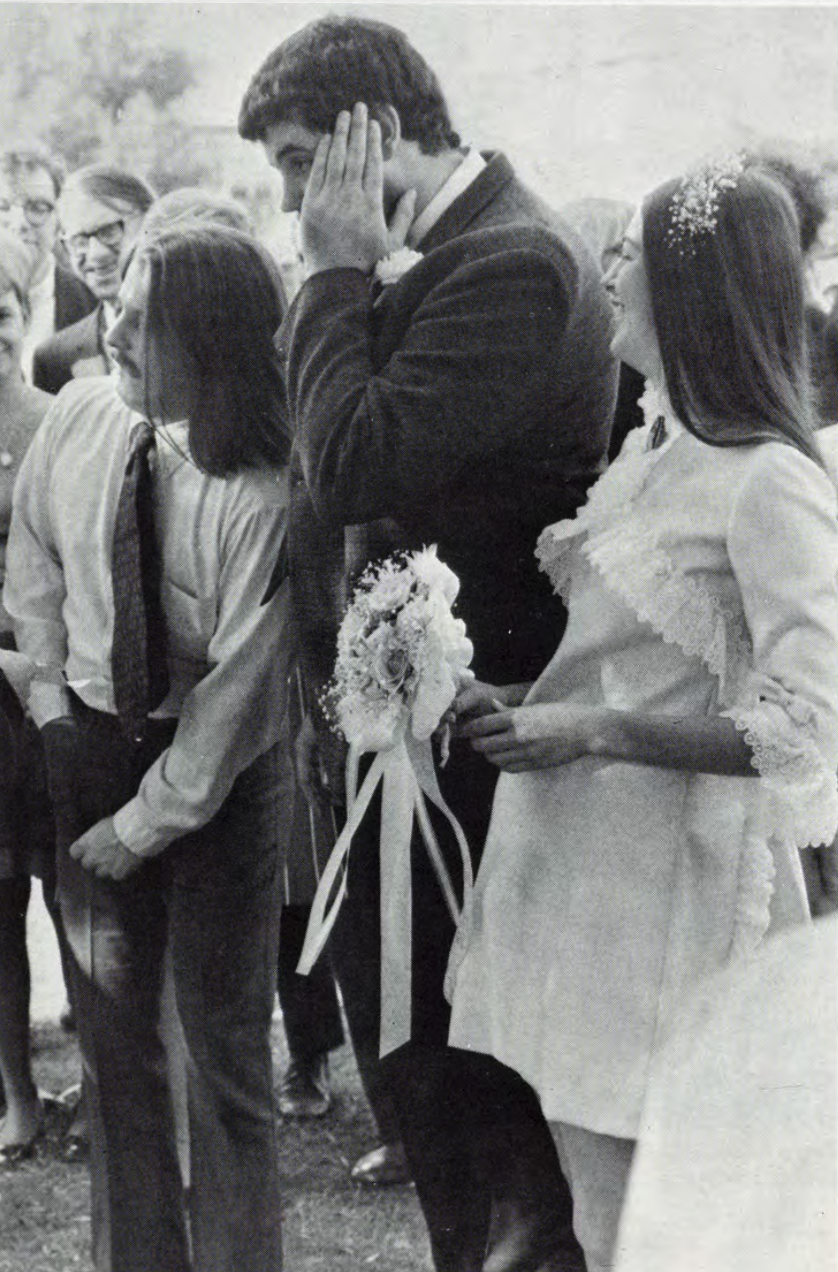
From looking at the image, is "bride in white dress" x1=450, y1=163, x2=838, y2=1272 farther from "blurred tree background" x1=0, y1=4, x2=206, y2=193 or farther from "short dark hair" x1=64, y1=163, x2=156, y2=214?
"short dark hair" x1=64, y1=163, x2=156, y2=214

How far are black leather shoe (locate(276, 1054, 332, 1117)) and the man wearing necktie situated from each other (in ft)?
2.80

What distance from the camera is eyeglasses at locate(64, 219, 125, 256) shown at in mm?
3359

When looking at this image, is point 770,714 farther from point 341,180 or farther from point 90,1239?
point 90,1239

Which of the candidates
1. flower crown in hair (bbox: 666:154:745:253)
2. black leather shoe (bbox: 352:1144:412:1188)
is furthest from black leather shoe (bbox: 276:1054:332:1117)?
flower crown in hair (bbox: 666:154:745:253)

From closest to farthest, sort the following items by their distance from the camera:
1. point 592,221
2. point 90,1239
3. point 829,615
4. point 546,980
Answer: point 829,615 < point 546,980 < point 592,221 < point 90,1239

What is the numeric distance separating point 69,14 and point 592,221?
0.90 meters

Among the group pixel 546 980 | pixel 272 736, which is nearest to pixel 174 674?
pixel 272 736

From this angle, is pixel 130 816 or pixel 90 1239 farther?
pixel 90 1239

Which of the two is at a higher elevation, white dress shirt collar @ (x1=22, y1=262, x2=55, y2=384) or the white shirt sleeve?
white dress shirt collar @ (x1=22, y1=262, x2=55, y2=384)

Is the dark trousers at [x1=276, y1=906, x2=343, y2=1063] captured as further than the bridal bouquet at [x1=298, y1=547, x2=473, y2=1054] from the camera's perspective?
Yes

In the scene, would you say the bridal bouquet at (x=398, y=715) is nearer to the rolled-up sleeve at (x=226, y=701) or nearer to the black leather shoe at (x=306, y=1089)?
the rolled-up sleeve at (x=226, y=701)

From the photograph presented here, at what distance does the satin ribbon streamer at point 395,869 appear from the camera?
2291 mm

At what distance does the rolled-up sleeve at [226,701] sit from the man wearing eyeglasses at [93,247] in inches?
28.8

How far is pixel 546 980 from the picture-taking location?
2199mm
